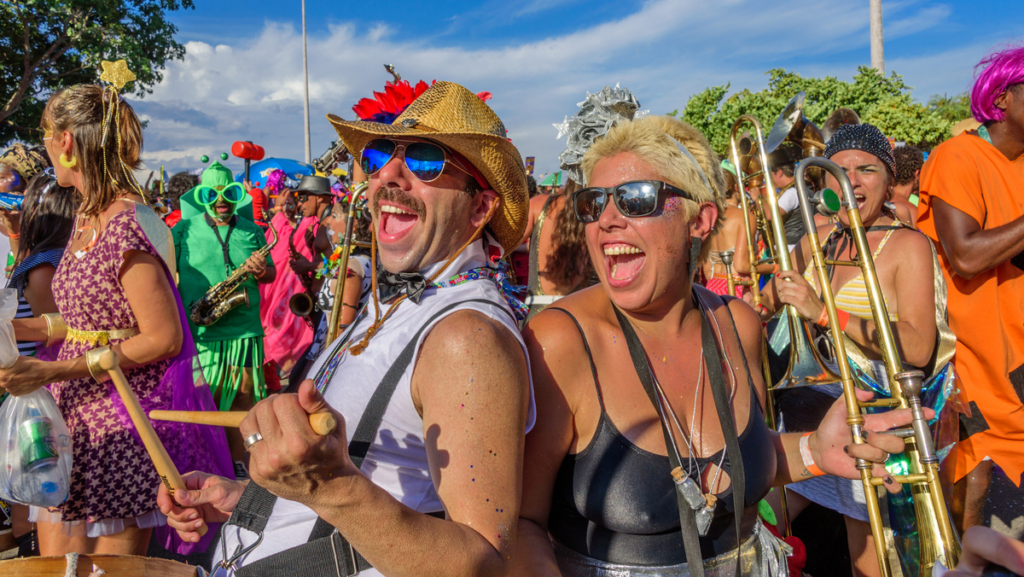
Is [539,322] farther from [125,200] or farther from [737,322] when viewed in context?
[125,200]

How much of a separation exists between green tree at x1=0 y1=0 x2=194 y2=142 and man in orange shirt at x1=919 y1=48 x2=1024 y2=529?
20.8m

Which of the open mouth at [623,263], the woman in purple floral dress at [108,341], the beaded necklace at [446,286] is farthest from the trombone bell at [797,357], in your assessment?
the woman in purple floral dress at [108,341]

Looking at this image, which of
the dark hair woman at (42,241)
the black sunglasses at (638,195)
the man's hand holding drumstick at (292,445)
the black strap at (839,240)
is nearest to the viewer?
the man's hand holding drumstick at (292,445)

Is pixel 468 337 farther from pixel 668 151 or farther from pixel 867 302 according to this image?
pixel 867 302

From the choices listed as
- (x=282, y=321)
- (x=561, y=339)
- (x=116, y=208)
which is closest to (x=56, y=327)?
(x=116, y=208)

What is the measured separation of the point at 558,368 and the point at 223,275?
14.8 ft

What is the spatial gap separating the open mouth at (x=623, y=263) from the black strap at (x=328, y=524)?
1.75 feet

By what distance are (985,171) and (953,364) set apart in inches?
37.2

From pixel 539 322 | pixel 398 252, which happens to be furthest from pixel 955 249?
pixel 398 252

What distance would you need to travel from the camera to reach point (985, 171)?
2918 mm

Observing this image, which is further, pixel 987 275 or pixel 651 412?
pixel 987 275

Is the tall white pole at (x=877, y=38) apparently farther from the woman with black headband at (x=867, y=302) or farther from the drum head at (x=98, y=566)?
the drum head at (x=98, y=566)

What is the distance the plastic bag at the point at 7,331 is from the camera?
7.07 feet

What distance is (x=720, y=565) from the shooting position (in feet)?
5.81
